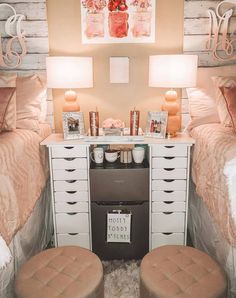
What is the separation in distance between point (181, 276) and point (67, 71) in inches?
57.7

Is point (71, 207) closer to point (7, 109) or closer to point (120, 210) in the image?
point (120, 210)

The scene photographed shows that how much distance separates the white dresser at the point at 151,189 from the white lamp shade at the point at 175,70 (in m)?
0.39

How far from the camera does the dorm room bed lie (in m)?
1.62

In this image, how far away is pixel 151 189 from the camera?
2.31 meters

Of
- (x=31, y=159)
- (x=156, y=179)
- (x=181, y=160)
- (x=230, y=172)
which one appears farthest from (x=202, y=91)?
(x=31, y=159)

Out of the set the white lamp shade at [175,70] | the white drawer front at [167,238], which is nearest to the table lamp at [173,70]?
the white lamp shade at [175,70]

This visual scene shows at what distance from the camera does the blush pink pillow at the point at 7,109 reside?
7.09 feet

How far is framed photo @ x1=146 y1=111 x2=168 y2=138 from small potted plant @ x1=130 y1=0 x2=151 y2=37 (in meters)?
0.67

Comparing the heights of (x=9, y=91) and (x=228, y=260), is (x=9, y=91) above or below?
above

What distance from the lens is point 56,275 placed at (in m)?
1.61

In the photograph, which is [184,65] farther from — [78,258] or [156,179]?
[78,258]

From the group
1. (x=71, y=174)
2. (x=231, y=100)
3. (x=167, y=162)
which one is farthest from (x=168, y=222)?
(x=231, y=100)

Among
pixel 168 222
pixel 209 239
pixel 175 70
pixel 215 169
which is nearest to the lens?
pixel 215 169

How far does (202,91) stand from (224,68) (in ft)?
0.82
